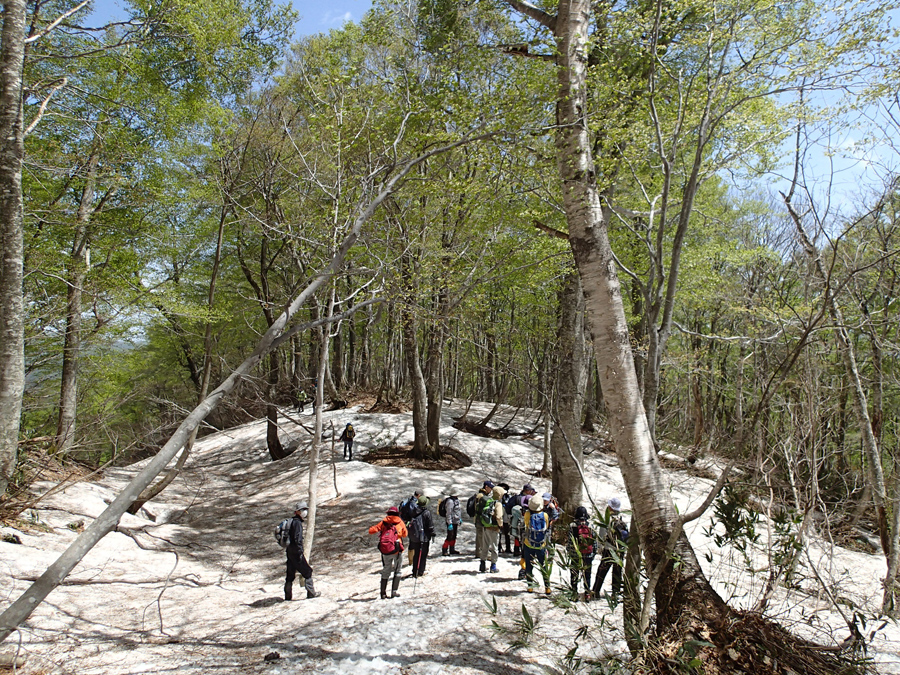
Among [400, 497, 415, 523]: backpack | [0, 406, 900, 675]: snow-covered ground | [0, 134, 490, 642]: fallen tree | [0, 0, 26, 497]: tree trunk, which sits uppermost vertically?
[0, 0, 26, 497]: tree trunk

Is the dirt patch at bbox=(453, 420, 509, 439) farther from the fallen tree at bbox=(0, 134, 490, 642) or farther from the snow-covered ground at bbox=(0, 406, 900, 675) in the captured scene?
the fallen tree at bbox=(0, 134, 490, 642)

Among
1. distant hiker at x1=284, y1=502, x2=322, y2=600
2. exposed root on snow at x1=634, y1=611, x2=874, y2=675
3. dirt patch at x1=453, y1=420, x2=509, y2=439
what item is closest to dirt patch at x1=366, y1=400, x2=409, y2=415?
dirt patch at x1=453, y1=420, x2=509, y2=439

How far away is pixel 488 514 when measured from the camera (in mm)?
7887

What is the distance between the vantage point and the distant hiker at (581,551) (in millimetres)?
4418

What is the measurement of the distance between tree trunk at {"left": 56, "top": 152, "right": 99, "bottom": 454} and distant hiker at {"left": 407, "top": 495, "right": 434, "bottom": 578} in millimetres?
7608

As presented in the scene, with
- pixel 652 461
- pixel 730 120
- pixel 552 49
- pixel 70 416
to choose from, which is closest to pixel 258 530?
pixel 70 416

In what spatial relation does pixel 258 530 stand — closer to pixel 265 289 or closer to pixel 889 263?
pixel 265 289

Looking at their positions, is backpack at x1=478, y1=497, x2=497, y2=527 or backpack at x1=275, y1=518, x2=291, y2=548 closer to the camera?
backpack at x1=275, y1=518, x2=291, y2=548

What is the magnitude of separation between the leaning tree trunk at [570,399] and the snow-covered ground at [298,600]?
6.42ft

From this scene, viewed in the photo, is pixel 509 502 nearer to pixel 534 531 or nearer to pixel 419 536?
pixel 534 531

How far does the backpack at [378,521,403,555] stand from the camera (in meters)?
6.77

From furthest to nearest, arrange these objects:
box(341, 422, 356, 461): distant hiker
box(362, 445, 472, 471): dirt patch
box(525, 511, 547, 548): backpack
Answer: box(341, 422, 356, 461): distant hiker → box(362, 445, 472, 471): dirt patch → box(525, 511, 547, 548): backpack

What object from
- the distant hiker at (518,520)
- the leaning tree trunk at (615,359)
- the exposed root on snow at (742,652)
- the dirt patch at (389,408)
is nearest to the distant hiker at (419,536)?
the distant hiker at (518,520)

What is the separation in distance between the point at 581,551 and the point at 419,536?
2.89 meters
